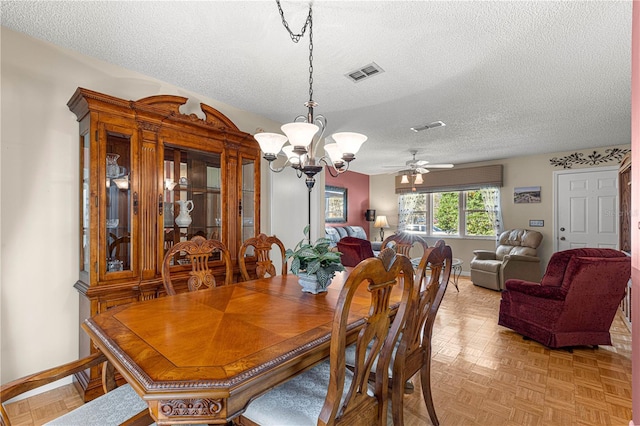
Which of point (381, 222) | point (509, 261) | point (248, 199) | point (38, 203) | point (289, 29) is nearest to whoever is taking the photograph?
point (289, 29)

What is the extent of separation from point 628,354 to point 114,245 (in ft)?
14.1

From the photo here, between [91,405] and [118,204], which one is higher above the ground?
[118,204]

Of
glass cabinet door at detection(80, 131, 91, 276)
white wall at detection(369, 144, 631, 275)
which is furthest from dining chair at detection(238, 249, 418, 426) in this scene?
white wall at detection(369, 144, 631, 275)

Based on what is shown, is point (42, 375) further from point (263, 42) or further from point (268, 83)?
point (268, 83)

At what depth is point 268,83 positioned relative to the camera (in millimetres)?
2699

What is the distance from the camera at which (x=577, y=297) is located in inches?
106

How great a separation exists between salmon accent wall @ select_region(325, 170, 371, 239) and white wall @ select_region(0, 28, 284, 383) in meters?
5.14

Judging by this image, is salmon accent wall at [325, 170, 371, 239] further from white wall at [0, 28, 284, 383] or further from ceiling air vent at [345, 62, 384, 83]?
white wall at [0, 28, 284, 383]

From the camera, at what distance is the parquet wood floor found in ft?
6.14

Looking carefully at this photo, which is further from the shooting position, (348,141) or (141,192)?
(141,192)

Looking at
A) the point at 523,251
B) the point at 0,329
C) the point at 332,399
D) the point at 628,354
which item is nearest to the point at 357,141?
the point at 332,399

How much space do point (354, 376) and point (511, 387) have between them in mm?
1779

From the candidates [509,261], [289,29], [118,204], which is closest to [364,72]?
[289,29]

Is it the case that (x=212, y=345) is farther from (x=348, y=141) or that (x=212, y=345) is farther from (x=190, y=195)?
(x=190, y=195)
